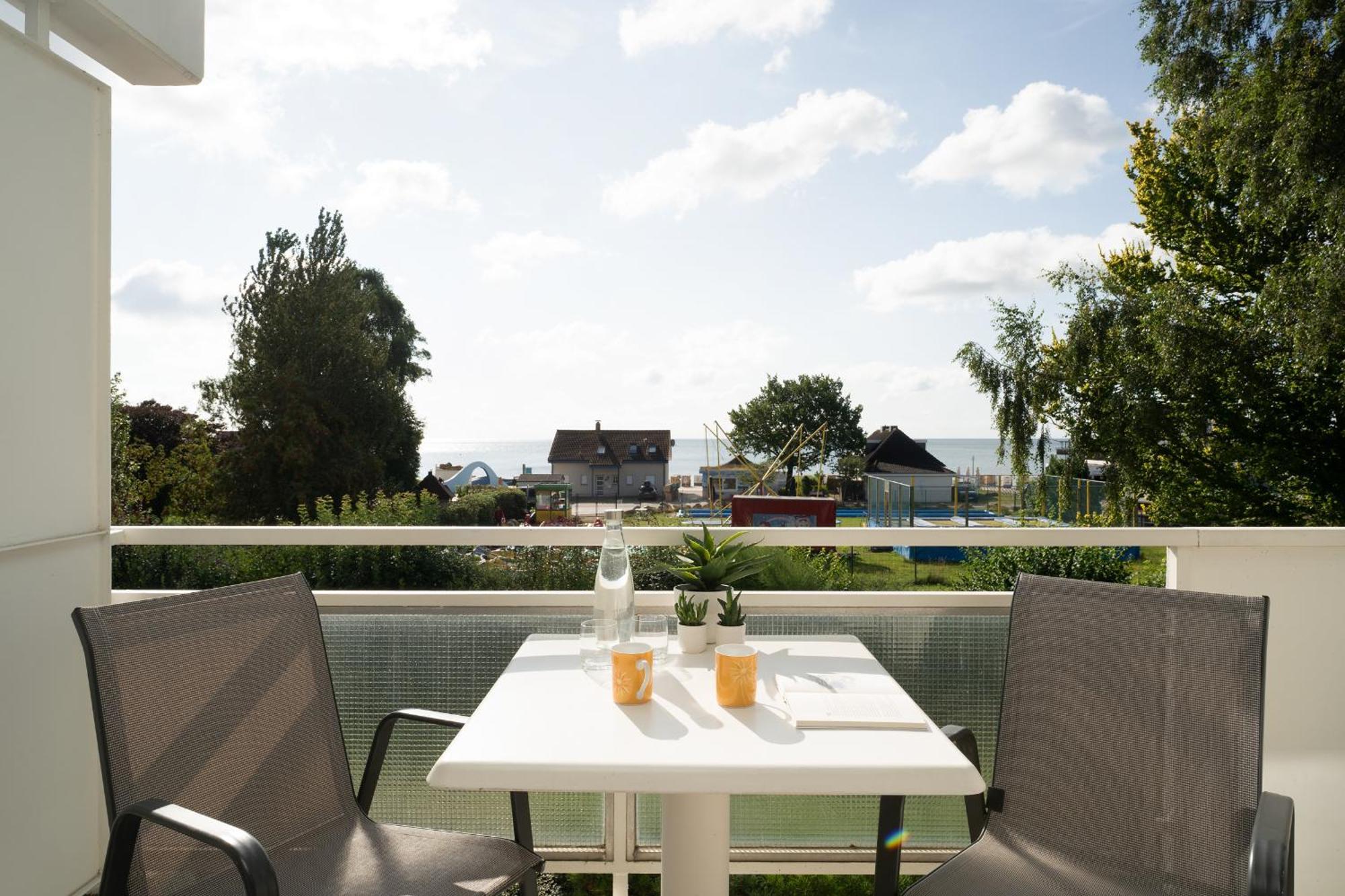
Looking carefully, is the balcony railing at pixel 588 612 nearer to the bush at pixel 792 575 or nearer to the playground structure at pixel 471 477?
the bush at pixel 792 575

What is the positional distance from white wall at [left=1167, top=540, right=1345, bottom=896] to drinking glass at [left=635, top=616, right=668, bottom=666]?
1535 mm

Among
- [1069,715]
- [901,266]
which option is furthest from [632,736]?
[901,266]

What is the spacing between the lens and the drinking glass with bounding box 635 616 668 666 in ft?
5.69

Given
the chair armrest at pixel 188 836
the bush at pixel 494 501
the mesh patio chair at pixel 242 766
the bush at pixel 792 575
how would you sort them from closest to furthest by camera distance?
the chair armrest at pixel 188 836
the mesh patio chair at pixel 242 766
the bush at pixel 792 575
the bush at pixel 494 501

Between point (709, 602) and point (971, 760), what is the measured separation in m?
0.61

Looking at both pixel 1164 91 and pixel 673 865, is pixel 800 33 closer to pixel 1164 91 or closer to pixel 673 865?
pixel 1164 91

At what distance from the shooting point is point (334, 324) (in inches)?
864

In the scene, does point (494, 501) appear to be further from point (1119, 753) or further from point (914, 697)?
point (1119, 753)

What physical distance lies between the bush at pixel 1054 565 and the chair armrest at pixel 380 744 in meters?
4.40

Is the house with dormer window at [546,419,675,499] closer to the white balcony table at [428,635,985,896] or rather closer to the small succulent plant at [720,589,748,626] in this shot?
the small succulent plant at [720,589,748,626]

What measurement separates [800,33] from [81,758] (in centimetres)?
1009

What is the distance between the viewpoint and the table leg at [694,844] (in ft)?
5.14

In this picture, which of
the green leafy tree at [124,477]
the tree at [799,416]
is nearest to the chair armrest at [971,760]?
the green leafy tree at [124,477]

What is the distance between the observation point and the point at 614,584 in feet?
5.90
